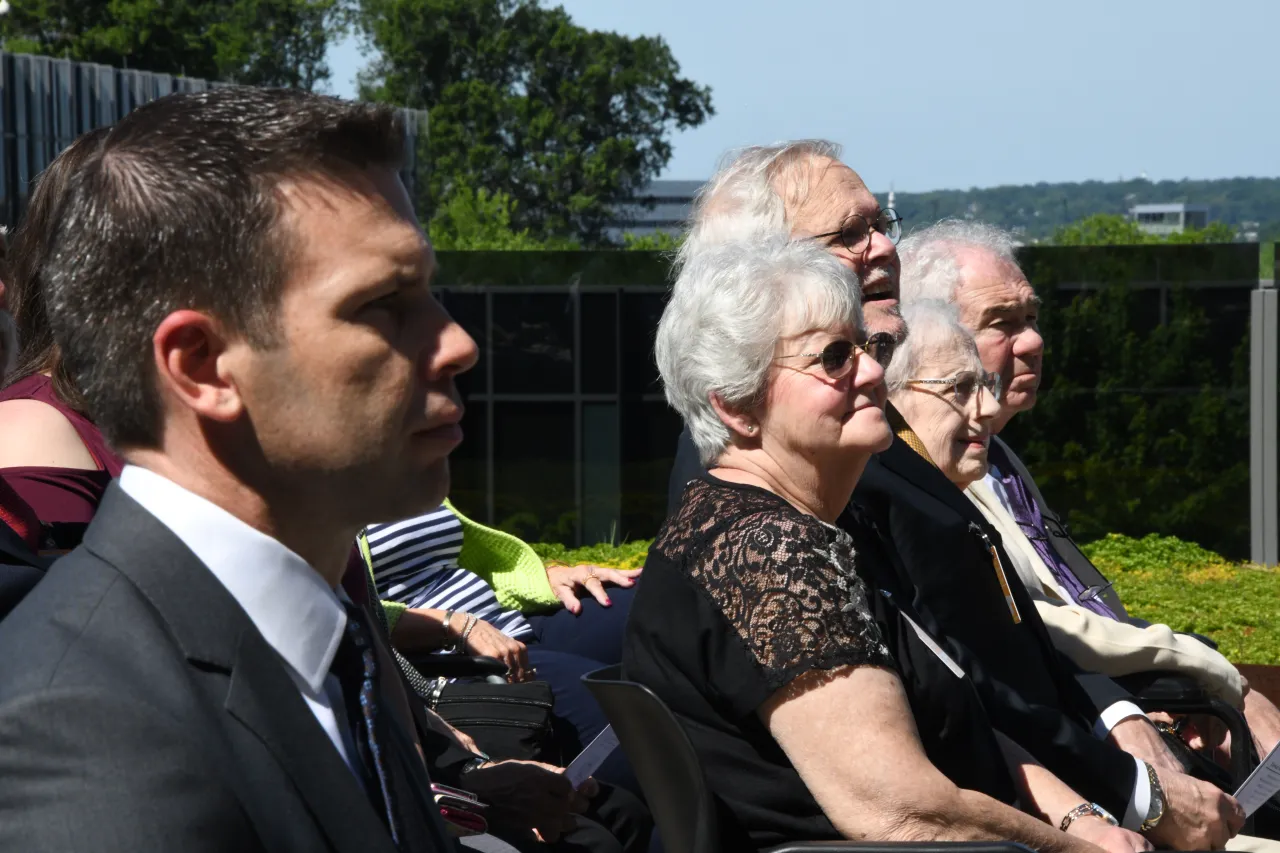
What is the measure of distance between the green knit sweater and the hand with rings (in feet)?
0.12

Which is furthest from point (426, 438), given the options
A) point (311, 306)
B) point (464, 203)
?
point (464, 203)

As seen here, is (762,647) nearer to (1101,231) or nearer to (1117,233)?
(1101,231)

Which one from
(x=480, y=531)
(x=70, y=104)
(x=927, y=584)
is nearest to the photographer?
(x=927, y=584)

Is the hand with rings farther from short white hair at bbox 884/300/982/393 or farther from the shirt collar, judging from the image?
the shirt collar

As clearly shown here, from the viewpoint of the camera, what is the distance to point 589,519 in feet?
34.3

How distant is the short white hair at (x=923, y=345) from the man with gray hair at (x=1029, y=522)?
0.83 feet

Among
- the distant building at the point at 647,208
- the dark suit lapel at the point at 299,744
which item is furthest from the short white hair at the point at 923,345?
the distant building at the point at 647,208

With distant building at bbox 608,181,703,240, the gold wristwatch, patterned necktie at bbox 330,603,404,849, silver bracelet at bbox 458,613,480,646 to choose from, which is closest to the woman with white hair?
the gold wristwatch

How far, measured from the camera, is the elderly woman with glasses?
235cm

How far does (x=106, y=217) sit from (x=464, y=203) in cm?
3463

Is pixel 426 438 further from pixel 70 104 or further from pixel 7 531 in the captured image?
pixel 70 104

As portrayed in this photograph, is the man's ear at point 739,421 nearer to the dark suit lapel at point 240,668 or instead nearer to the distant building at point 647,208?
the dark suit lapel at point 240,668

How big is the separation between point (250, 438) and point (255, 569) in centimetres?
12

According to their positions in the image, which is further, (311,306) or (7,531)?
(7,531)
